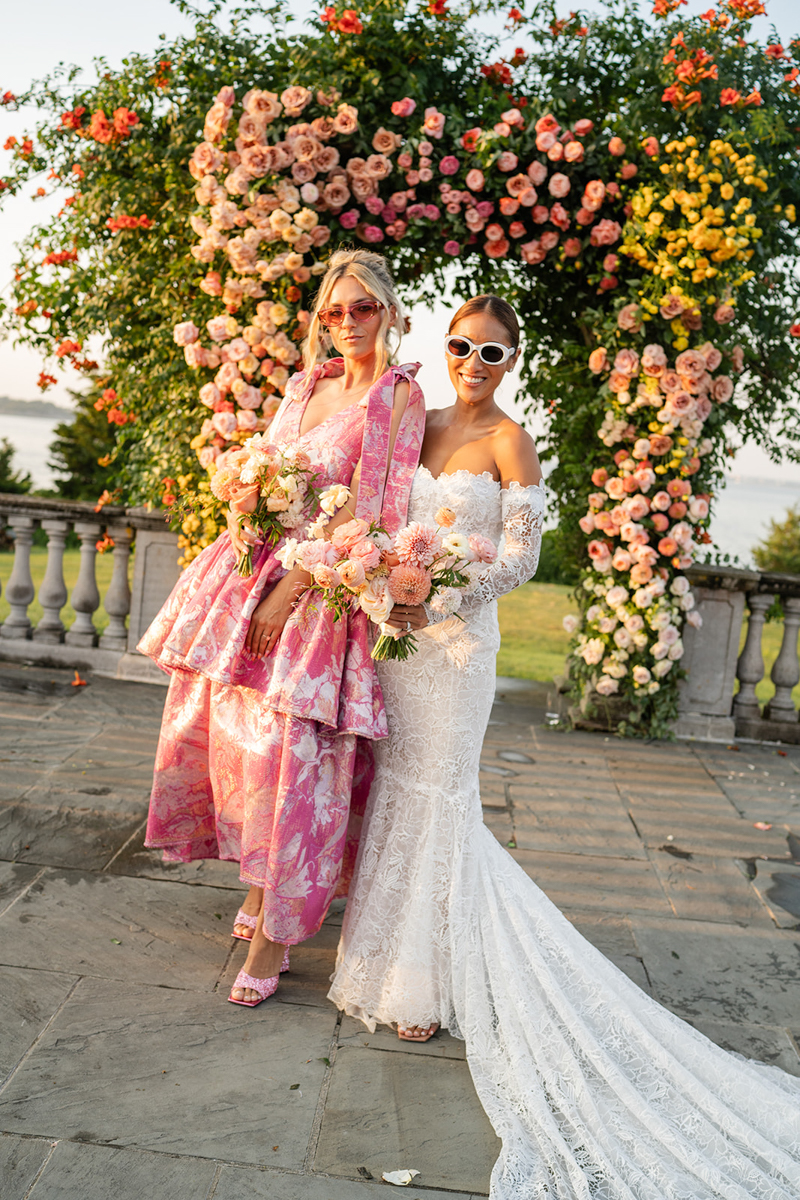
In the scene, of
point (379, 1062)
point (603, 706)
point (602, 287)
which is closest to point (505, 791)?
point (603, 706)

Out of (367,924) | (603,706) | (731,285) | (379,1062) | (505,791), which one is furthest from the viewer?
(603,706)

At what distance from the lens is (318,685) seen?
2.44 m

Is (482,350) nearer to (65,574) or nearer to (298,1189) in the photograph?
(298,1189)

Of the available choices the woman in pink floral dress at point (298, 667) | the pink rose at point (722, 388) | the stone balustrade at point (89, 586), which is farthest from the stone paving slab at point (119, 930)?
the pink rose at point (722, 388)

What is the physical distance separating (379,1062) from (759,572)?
4149 millimetres

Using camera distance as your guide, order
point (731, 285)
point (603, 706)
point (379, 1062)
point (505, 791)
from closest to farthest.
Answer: point (379, 1062)
point (505, 791)
point (731, 285)
point (603, 706)

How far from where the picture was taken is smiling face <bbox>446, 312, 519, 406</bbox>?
8.19 feet

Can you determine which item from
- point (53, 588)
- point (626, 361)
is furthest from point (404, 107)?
point (53, 588)

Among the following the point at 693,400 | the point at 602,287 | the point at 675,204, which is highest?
the point at 675,204

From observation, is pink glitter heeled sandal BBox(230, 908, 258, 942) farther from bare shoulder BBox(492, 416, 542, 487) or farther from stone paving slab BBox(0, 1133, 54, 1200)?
bare shoulder BBox(492, 416, 542, 487)

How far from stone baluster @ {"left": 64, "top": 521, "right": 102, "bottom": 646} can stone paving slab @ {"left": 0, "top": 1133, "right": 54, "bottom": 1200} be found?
3.99 metres

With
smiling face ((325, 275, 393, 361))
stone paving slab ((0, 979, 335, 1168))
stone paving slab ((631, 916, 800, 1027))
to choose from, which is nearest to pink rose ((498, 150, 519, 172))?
smiling face ((325, 275, 393, 361))

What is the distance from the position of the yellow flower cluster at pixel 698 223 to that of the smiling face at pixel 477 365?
105 inches

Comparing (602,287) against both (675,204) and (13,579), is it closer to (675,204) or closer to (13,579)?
(675,204)
